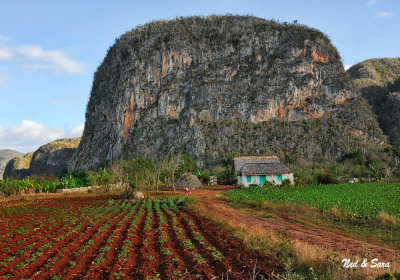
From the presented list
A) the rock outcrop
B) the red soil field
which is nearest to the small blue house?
the red soil field

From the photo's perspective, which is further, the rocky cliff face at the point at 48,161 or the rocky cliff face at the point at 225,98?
the rocky cliff face at the point at 48,161

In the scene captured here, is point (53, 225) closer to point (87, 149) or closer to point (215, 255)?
point (215, 255)

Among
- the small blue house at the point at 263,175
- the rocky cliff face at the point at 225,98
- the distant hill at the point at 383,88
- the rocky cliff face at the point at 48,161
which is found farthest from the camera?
the rocky cliff face at the point at 48,161

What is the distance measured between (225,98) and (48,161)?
318 ft

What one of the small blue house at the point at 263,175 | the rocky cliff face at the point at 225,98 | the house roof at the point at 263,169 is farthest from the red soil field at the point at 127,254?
the rocky cliff face at the point at 225,98

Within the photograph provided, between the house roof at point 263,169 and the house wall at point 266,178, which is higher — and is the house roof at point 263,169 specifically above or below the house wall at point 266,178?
above

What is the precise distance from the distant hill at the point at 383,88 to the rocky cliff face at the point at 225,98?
1275 centimetres

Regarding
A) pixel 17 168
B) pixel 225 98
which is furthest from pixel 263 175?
pixel 17 168

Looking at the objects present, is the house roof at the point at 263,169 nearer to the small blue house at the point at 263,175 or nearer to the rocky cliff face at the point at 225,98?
the small blue house at the point at 263,175

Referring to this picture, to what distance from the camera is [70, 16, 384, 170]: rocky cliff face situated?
89.0 m

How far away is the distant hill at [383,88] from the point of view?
100188 mm

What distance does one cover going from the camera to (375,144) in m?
85.1

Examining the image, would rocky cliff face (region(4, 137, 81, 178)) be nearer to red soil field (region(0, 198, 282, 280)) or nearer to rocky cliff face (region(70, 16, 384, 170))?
rocky cliff face (region(70, 16, 384, 170))

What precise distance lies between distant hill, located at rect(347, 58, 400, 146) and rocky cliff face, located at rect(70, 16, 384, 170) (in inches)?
502
